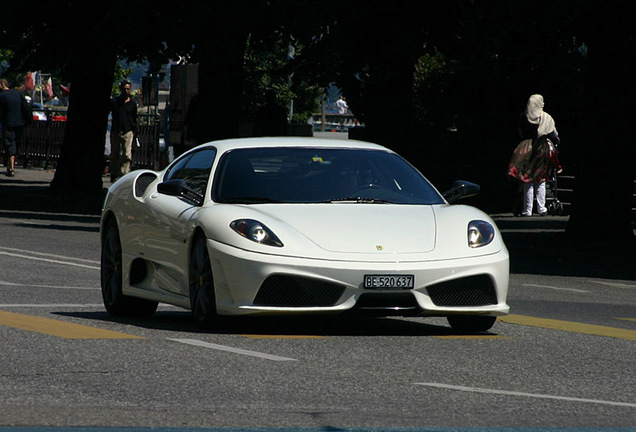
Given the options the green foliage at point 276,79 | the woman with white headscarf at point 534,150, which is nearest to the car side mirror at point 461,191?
the green foliage at point 276,79

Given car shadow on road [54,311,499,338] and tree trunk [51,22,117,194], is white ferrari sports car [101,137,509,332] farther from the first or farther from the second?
tree trunk [51,22,117,194]

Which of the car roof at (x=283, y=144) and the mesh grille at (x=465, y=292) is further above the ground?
the car roof at (x=283, y=144)

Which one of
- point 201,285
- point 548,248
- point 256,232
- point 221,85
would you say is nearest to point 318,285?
point 256,232

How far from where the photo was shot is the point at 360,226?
9.60 m

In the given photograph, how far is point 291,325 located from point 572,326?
2.17 metres

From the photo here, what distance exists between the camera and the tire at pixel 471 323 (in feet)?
33.2

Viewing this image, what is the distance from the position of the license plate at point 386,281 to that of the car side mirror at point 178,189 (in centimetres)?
148

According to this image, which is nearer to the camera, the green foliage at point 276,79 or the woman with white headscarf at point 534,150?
the green foliage at point 276,79

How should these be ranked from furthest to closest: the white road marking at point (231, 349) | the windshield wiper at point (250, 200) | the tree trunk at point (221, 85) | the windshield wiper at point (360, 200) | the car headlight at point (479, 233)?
the tree trunk at point (221, 85), the windshield wiper at point (360, 200), the windshield wiper at point (250, 200), the car headlight at point (479, 233), the white road marking at point (231, 349)

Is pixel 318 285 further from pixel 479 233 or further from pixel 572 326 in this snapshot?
pixel 572 326

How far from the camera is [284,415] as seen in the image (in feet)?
21.5

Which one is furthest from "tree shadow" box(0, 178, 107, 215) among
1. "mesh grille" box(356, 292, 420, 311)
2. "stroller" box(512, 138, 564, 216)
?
"mesh grille" box(356, 292, 420, 311)

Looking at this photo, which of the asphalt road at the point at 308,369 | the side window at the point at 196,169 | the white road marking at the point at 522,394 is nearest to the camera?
the asphalt road at the point at 308,369

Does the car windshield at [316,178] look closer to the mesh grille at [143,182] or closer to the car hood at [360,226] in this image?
the car hood at [360,226]
